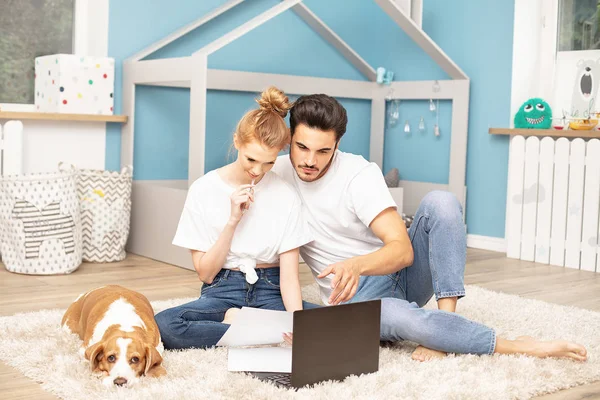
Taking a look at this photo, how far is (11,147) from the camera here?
3.29m

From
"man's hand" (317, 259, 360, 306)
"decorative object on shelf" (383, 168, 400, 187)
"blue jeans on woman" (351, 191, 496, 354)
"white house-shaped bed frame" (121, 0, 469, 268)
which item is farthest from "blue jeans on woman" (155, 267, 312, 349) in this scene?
"decorative object on shelf" (383, 168, 400, 187)

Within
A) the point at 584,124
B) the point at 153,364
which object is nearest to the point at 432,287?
the point at 153,364

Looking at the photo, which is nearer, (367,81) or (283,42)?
(283,42)

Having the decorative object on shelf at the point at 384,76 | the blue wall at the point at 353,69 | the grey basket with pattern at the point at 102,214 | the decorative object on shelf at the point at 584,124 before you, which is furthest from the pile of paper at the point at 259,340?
the decorative object on shelf at the point at 384,76

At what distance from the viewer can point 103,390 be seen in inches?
62.5

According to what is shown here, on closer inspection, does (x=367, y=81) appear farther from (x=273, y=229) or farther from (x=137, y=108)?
(x=273, y=229)

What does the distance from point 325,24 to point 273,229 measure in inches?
104

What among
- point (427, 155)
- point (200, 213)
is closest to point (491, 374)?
point (200, 213)

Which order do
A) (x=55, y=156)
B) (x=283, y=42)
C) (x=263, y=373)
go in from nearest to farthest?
(x=263, y=373), (x=55, y=156), (x=283, y=42)

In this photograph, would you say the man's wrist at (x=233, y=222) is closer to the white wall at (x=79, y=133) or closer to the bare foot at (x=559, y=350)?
the bare foot at (x=559, y=350)

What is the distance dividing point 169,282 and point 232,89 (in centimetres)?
102

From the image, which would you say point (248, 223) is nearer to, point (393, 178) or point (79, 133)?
point (79, 133)

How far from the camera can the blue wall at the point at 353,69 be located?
3777mm

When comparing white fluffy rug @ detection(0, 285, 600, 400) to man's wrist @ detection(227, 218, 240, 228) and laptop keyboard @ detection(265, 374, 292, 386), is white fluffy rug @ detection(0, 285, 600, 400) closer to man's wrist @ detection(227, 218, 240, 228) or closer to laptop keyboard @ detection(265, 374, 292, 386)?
laptop keyboard @ detection(265, 374, 292, 386)
